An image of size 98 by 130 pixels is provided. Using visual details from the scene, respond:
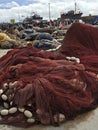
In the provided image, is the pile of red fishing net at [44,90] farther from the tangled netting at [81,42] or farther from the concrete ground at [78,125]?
the tangled netting at [81,42]

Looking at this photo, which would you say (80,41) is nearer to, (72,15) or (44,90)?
(44,90)

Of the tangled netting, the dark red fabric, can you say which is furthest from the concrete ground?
the dark red fabric

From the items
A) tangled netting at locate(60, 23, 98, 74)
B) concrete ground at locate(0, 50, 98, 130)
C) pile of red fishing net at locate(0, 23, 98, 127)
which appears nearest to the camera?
concrete ground at locate(0, 50, 98, 130)

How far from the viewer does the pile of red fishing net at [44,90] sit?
407 centimetres

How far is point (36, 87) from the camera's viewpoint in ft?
14.1

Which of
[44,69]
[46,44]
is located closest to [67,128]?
[44,69]

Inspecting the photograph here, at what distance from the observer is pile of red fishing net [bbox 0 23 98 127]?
4070 mm

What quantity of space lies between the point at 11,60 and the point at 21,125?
184 centimetres

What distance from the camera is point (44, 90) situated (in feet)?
14.0

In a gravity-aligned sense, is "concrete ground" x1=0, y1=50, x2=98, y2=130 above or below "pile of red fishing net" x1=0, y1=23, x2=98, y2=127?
below

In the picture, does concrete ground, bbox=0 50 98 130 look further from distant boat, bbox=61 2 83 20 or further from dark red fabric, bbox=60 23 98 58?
distant boat, bbox=61 2 83 20

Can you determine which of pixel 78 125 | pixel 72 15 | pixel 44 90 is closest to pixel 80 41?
pixel 44 90

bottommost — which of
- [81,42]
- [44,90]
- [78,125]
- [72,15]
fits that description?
[72,15]

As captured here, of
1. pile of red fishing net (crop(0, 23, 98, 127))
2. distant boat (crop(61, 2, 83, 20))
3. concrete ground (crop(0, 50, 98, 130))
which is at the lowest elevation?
distant boat (crop(61, 2, 83, 20))
